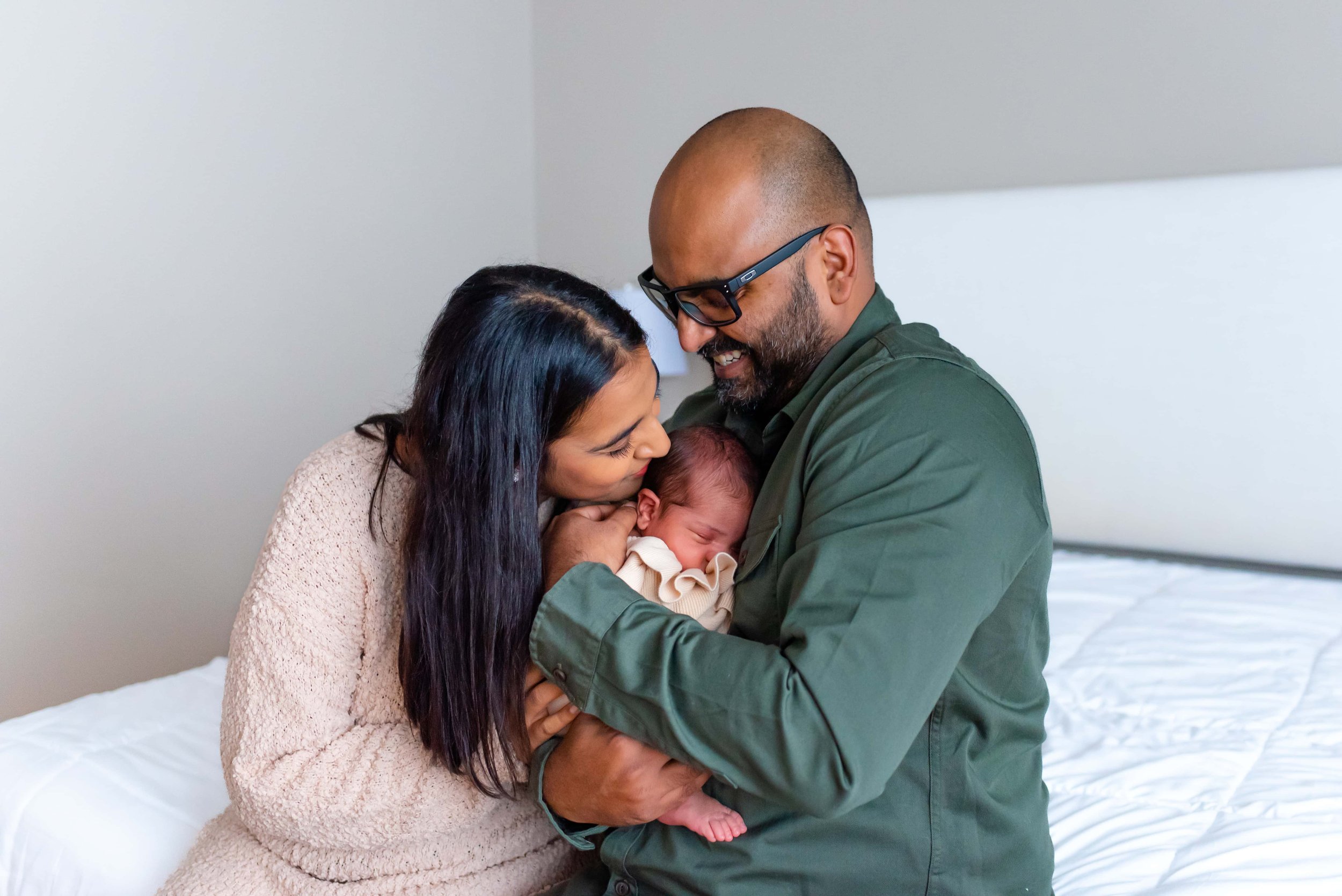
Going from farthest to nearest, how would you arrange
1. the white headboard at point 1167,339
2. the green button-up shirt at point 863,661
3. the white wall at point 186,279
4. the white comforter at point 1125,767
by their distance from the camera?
1. the white wall at point 186,279
2. the white headboard at point 1167,339
3. the white comforter at point 1125,767
4. the green button-up shirt at point 863,661

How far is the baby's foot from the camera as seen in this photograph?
112cm

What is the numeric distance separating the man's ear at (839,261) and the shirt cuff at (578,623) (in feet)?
1.67

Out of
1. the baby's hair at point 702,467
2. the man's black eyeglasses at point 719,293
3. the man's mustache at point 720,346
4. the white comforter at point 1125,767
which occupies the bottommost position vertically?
the white comforter at point 1125,767

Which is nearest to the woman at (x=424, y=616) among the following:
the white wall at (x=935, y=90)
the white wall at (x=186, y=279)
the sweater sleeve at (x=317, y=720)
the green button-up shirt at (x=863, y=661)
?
the sweater sleeve at (x=317, y=720)

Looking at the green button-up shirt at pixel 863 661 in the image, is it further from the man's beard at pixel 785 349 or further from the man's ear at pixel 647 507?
the man's ear at pixel 647 507

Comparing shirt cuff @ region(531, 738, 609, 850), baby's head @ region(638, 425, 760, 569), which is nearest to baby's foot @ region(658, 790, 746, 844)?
shirt cuff @ region(531, 738, 609, 850)

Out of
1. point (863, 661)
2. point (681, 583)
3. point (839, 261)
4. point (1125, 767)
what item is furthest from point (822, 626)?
point (1125, 767)

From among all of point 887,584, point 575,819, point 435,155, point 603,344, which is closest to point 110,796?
point 575,819

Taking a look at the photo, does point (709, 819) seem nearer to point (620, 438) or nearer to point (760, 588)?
point (760, 588)

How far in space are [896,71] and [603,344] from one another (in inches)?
82.5

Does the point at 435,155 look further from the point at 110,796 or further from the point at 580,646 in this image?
the point at 580,646

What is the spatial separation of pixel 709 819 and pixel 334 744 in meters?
0.45

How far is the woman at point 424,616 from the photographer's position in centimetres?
119

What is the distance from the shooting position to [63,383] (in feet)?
8.35
